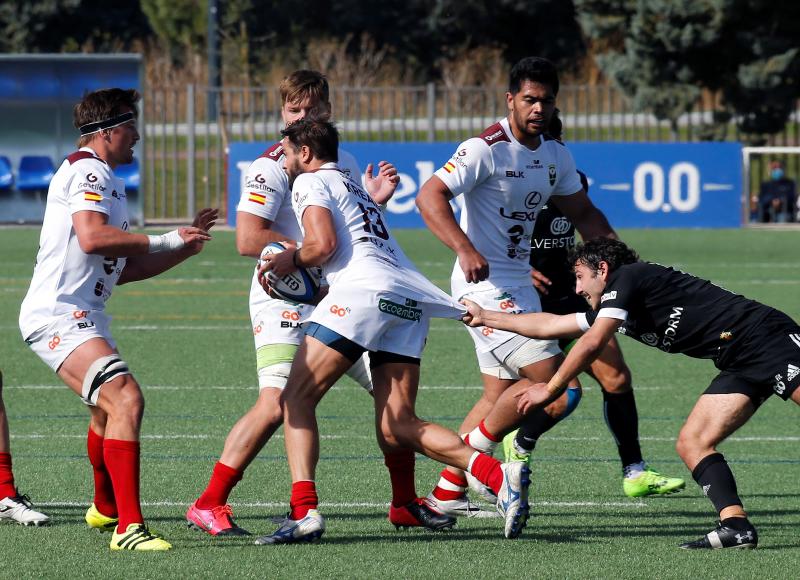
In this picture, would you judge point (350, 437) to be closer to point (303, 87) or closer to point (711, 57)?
point (303, 87)

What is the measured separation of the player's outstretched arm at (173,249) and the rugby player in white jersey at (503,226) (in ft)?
3.72

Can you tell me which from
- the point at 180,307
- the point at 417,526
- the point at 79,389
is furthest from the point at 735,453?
the point at 180,307

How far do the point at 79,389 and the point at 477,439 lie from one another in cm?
202

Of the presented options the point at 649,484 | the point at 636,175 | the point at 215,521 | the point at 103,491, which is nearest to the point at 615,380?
the point at 649,484

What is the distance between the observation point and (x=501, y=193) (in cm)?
749

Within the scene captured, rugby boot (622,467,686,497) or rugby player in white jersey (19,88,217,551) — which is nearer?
rugby player in white jersey (19,88,217,551)

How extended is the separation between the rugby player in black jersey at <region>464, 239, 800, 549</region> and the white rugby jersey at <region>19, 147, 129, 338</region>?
192cm

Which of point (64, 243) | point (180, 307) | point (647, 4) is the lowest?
point (180, 307)

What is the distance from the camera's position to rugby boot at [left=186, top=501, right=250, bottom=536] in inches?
256

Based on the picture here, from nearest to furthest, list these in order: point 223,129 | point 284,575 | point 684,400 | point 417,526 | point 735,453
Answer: point 284,575, point 417,526, point 735,453, point 684,400, point 223,129

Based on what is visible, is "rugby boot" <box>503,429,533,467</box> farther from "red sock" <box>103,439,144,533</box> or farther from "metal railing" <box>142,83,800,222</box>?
"metal railing" <box>142,83,800,222</box>

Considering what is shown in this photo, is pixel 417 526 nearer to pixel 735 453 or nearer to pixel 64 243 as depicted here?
pixel 64 243

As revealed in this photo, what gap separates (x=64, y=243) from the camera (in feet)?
21.1

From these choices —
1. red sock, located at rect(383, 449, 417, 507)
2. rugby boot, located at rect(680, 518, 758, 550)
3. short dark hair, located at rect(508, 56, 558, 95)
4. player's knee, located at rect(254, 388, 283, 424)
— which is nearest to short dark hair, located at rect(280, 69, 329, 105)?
short dark hair, located at rect(508, 56, 558, 95)
